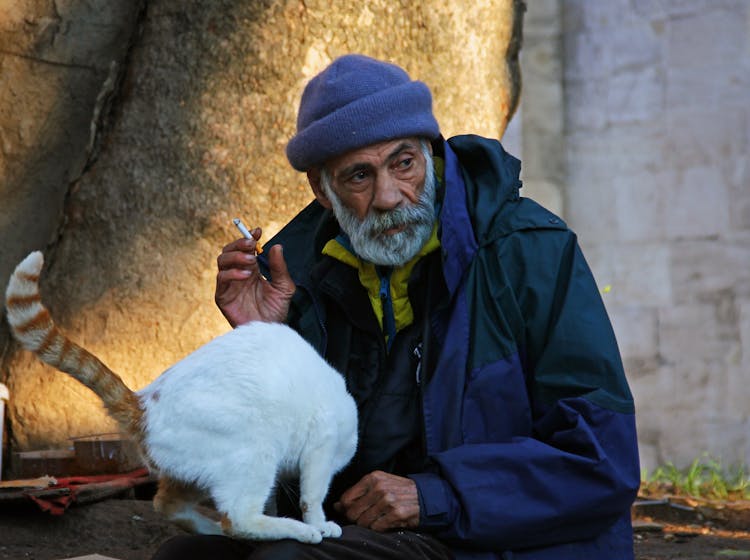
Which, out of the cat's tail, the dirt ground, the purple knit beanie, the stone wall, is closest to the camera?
the cat's tail

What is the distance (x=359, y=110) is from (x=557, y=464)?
97 centimetres

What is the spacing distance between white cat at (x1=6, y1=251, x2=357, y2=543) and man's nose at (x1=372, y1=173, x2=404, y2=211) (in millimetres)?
396

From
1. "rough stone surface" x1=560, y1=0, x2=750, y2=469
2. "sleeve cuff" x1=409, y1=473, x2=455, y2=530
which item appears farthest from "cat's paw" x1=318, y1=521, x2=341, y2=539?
"rough stone surface" x1=560, y1=0, x2=750, y2=469

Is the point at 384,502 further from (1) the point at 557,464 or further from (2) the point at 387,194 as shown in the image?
(2) the point at 387,194

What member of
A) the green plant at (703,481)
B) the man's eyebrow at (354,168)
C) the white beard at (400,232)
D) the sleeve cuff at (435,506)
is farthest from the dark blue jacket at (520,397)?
the green plant at (703,481)

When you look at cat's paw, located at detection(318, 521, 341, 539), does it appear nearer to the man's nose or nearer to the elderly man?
the elderly man

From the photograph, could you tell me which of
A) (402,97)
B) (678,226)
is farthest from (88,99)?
(678,226)

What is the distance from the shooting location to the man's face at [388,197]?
8.43ft

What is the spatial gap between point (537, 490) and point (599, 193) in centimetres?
400

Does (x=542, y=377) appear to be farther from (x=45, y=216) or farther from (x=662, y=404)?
(x=662, y=404)

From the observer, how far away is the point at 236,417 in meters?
2.22

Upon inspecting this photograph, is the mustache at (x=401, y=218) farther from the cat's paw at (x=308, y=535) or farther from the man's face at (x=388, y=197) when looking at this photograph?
the cat's paw at (x=308, y=535)

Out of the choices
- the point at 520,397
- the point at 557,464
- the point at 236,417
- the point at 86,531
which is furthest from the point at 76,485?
the point at 557,464

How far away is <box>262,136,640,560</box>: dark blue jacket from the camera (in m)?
2.21
